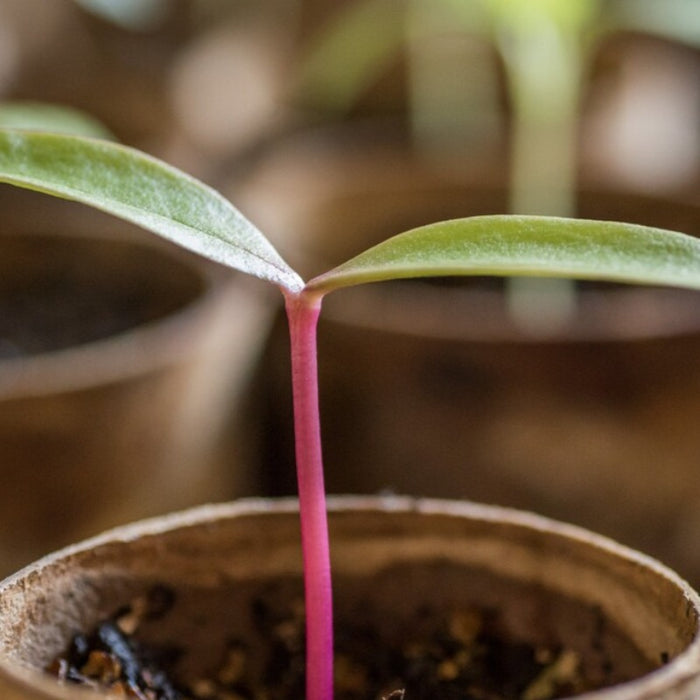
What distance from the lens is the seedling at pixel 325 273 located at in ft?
0.84

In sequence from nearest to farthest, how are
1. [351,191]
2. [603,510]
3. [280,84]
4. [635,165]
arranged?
[603,510], [351,191], [635,165], [280,84]

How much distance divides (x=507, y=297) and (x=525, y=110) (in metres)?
0.34

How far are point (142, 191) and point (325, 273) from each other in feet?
0.19

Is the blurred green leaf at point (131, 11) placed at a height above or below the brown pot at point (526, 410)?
above

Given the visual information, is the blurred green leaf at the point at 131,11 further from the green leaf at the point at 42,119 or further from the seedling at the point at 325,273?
the seedling at the point at 325,273

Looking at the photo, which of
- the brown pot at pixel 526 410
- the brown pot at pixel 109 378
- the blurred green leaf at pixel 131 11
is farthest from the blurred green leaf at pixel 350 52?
the brown pot at pixel 526 410

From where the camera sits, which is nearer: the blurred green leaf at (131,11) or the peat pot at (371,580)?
the peat pot at (371,580)

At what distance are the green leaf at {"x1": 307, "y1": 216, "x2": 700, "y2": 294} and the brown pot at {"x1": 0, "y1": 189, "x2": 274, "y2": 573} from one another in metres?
0.38

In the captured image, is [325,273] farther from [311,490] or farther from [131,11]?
[131,11]


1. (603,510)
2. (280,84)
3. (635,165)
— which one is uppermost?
(280,84)

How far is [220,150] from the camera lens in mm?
1467

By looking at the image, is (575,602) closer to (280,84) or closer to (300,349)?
(300,349)

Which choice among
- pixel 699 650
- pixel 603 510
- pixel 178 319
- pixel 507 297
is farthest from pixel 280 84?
pixel 699 650

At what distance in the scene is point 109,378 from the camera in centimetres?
63
